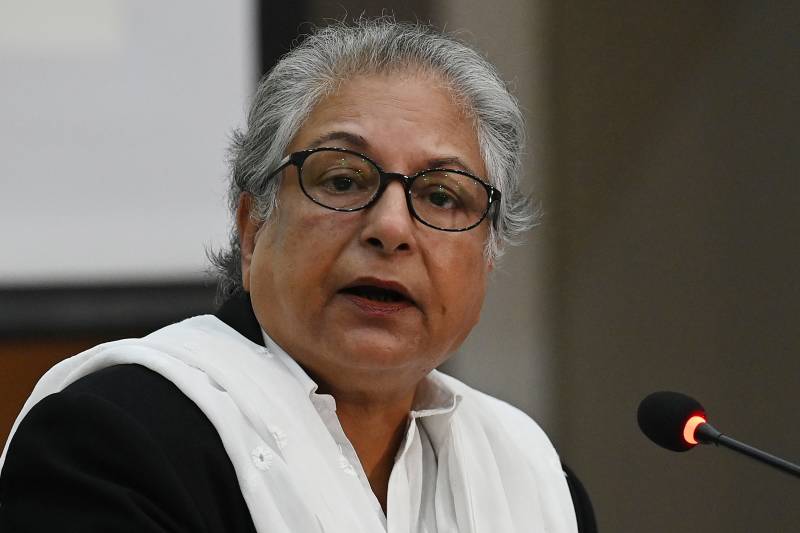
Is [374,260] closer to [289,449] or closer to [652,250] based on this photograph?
[289,449]

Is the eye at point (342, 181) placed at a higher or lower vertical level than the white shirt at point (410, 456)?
higher

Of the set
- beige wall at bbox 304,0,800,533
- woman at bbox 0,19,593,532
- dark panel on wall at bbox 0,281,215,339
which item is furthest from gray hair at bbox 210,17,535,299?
beige wall at bbox 304,0,800,533

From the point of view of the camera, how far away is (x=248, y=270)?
1948 mm

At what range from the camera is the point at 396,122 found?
71.1 inches

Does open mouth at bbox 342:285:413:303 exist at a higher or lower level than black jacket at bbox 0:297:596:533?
higher

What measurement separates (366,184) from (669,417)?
1.88ft

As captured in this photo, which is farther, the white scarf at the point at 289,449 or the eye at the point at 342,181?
the eye at the point at 342,181

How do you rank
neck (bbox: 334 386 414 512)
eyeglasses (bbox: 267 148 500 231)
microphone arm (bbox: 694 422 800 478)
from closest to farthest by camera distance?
1. microphone arm (bbox: 694 422 800 478)
2. eyeglasses (bbox: 267 148 500 231)
3. neck (bbox: 334 386 414 512)

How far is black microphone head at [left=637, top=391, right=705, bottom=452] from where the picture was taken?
5.53 ft

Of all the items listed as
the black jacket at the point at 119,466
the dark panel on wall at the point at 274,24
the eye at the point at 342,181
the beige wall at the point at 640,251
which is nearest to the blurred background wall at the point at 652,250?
the beige wall at the point at 640,251

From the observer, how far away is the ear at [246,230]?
6.42 feet

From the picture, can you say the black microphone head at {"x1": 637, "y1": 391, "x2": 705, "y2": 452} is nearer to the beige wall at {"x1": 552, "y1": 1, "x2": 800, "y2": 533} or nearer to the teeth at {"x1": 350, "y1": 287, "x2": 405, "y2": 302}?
the teeth at {"x1": 350, "y1": 287, "x2": 405, "y2": 302}

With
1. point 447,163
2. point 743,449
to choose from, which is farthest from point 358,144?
point 743,449

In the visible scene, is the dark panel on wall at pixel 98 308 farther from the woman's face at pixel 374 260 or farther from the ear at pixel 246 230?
the woman's face at pixel 374 260
